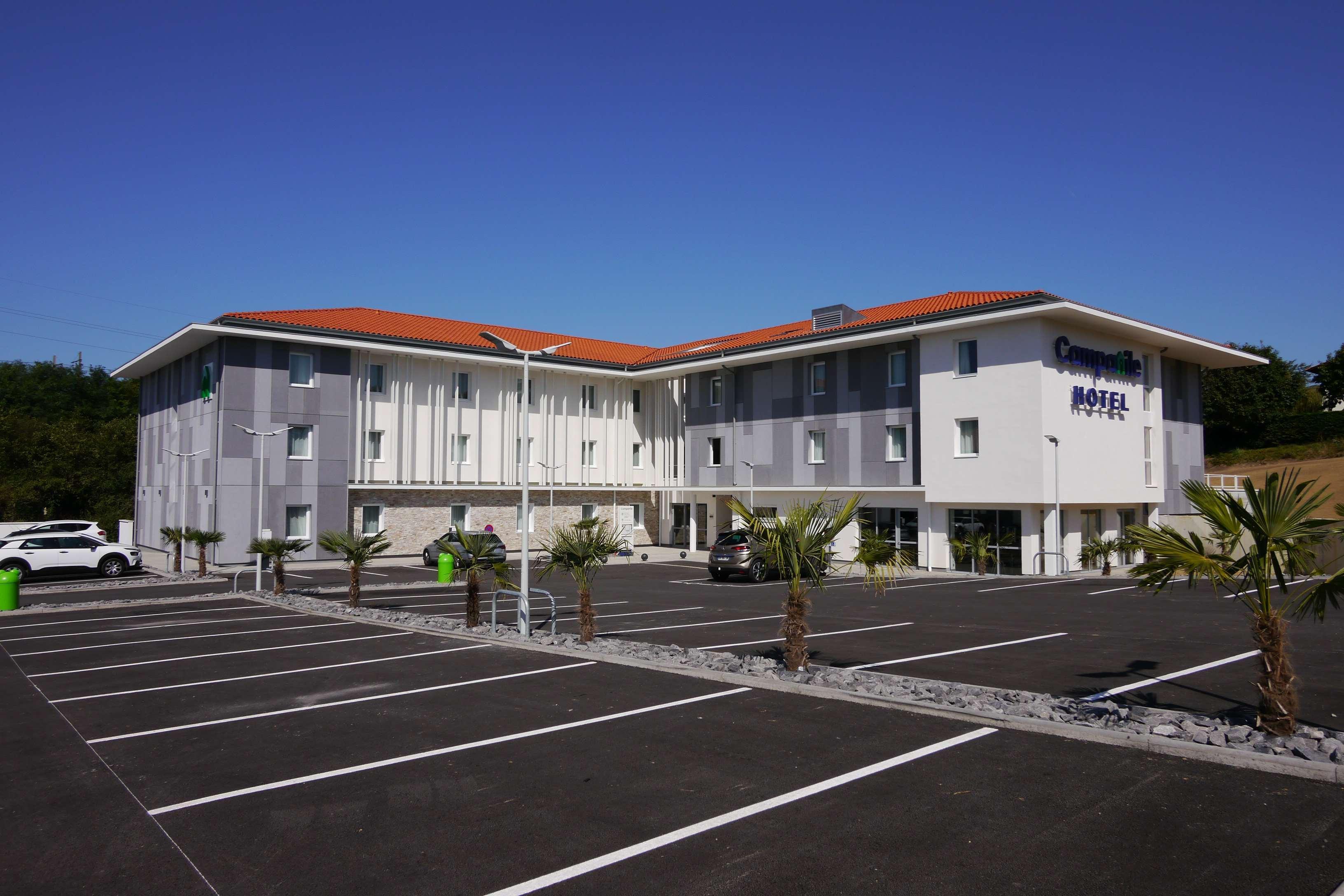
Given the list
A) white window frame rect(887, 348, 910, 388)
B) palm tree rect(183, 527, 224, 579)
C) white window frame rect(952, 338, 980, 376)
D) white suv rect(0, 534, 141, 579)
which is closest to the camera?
palm tree rect(183, 527, 224, 579)

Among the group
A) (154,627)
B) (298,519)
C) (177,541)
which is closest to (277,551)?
(154,627)

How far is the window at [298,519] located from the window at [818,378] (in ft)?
70.6

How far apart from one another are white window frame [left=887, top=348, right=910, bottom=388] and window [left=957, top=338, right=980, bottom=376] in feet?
7.72

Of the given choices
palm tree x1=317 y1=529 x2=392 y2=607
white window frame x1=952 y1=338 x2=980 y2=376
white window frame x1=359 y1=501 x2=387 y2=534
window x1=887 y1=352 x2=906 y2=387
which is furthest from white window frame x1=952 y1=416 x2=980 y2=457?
white window frame x1=359 y1=501 x2=387 y2=534

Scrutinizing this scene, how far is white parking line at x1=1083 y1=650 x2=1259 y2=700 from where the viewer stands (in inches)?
391

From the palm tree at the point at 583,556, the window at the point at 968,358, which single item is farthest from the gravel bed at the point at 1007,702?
the window at the point at 968,358

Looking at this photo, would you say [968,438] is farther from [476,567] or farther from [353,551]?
[353,551]

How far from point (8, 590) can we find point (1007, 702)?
2220cm

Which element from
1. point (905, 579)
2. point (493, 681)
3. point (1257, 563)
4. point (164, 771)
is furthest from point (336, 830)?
point (905, 579)

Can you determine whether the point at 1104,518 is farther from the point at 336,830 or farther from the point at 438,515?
the point at 336,830

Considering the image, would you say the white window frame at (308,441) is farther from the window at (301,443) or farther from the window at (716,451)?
the window at (716,451)

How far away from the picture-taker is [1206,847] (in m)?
5.38

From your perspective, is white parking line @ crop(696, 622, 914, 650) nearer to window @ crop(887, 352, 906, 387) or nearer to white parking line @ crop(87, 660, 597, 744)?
white parking line @ crop(87, 660, 597, 744)

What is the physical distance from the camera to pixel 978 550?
2989cm
